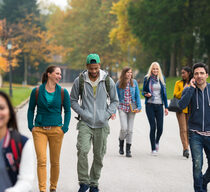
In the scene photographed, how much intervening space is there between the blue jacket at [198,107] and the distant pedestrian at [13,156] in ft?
10.4

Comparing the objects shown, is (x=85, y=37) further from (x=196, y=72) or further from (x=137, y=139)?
(x=196, y=72)

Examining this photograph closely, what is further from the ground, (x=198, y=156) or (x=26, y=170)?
(x=26, y=170)

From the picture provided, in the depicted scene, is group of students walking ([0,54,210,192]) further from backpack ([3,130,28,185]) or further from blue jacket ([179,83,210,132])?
backpack ([3,130,28,185])

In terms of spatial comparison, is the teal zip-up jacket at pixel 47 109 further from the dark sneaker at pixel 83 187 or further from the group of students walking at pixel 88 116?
the dark sneaker at pixel 83 187

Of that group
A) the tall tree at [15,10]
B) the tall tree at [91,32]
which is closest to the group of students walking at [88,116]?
the tall tree at [91,32]

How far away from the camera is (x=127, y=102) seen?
31.1 feet

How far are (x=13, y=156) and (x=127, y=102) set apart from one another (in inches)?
262

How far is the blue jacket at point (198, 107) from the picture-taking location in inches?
225

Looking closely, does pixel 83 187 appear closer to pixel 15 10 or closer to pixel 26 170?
pixel 26 170

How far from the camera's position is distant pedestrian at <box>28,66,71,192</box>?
234 inches

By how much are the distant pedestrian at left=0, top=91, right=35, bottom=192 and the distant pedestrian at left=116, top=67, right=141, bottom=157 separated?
21.6ft

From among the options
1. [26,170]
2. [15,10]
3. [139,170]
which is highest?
[15,10]

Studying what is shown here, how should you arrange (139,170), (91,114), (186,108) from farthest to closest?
(186,108) → (139,170) → (91,114)

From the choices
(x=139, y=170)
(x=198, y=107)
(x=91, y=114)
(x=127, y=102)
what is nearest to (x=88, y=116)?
(x=91, y=114)
